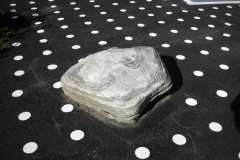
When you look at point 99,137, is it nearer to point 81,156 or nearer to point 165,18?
point 81,156

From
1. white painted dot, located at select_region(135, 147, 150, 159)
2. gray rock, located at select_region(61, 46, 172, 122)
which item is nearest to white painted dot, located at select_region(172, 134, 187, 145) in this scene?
white painted dot, located at select_region(135, 147, 150, 159)

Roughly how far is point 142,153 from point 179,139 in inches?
16.9

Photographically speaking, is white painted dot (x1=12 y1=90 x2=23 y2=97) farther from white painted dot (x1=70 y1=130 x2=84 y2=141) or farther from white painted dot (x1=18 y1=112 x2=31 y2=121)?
white painted dot (x1=70 y1=130 x2=84 y2=141)

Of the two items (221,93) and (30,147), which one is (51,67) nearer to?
(30,147)

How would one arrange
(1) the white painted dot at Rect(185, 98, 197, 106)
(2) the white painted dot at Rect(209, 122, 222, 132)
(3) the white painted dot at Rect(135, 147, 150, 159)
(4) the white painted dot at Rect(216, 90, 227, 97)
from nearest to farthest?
(3) the white painted dot at Rect(135, 147, 150, 159), (2) the white painted dot at Rect(209, 122, 222, 132), (1) the white painted dot at Rect(185, 98, 197, 106), (4) the white painted dot at Rect(216, 90, 227, 97)

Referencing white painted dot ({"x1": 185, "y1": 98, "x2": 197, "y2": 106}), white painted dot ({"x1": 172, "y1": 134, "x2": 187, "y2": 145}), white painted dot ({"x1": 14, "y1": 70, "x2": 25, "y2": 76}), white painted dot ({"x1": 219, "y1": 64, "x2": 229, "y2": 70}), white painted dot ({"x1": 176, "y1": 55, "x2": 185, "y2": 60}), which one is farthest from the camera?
white painted dot ({"x1": 176, "y1": 55, "x2": 185, "y2": 60})

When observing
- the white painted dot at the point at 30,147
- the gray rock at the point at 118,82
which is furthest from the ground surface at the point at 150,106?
the gray rock at the point at 118,82

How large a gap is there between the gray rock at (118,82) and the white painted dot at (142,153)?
0.33 m

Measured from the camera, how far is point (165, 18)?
4750 millimetres

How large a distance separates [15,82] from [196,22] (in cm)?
380

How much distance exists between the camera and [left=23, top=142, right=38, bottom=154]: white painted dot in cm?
200

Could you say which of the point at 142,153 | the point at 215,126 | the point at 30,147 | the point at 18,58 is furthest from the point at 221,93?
the point at 18,58

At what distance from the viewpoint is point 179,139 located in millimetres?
2150

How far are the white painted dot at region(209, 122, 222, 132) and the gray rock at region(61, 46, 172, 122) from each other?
61 centimetres
